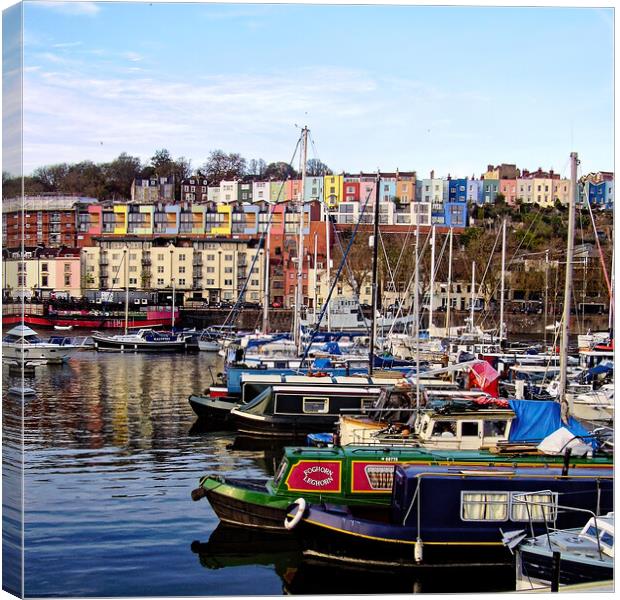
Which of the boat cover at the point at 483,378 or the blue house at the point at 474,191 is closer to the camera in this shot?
the boat cover at the point at 483,378

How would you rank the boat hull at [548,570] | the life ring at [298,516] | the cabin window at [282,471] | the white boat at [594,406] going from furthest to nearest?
the white boat at [594,406] → the cabin window at [282,471] → the life ring at [298,516] → the boat hull at [548,570]

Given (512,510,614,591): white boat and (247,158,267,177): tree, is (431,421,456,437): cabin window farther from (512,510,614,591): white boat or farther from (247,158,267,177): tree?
(247,158,267,177): tree

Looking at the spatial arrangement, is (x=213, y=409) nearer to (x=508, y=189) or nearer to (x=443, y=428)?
(x=443, y=428)

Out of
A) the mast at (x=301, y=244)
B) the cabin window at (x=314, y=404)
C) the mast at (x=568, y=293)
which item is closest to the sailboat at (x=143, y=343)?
the mast at (x=301, y=244)

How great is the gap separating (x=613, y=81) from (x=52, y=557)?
8520mm

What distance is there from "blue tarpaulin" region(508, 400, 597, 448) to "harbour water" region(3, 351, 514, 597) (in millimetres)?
3416

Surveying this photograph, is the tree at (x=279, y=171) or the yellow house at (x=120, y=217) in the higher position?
the tree at (x=279, y=171)

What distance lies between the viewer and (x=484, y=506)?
12.2 meters

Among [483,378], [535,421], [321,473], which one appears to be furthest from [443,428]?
[483,378]

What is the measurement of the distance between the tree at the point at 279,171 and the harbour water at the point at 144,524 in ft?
208

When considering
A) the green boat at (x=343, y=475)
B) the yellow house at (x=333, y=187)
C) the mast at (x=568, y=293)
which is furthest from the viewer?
the yellow house at (x=333, y=187)

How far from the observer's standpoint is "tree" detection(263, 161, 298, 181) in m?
87.8

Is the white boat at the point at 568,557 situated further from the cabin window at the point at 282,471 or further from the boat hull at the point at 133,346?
the boat hull at the point at 133,346

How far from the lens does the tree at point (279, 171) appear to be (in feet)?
288
